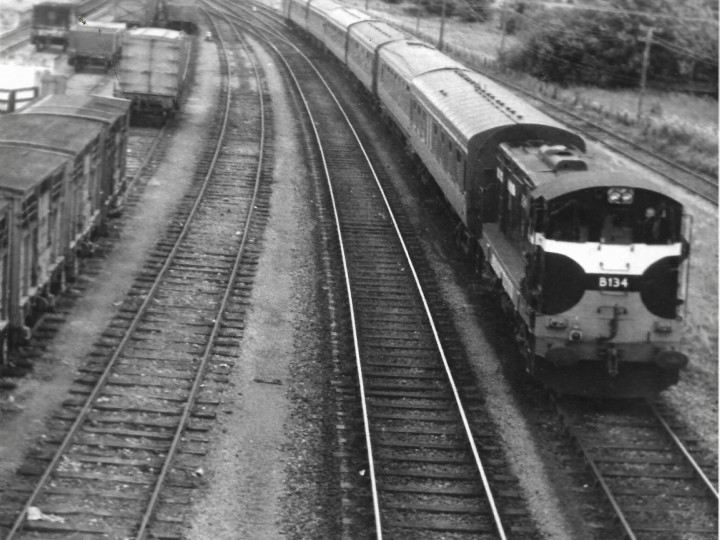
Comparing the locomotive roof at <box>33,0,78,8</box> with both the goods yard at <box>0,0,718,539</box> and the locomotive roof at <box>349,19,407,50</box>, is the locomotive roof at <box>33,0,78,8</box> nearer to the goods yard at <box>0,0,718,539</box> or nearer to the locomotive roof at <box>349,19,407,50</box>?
the locomotive roof at <box>349,19,407,50</box>

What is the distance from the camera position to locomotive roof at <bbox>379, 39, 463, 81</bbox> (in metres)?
26.4

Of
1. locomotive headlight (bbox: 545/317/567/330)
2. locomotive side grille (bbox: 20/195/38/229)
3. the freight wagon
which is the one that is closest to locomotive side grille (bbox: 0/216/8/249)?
locomotive side grille (bbox: 20/195/38/229)

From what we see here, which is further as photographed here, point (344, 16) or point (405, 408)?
point (344, 16)

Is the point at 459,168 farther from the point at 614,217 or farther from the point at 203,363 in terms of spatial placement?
the point at 203,363

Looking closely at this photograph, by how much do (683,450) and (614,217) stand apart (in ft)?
9.45

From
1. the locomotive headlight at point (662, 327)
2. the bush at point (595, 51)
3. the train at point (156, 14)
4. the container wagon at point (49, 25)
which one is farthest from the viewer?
the bush at point (595, 51)

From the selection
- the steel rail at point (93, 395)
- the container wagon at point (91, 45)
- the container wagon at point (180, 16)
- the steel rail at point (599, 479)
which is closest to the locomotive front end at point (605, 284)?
the steel rail at point (599, 479)

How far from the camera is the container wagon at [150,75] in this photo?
1209 inches

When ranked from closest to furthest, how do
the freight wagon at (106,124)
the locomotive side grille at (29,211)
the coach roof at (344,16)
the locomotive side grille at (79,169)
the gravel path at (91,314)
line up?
the gravel path at (91,314), the locomotive side grille at (29,211), the locomotive side grille at (79,169), the freight wagon at (106,124), the coach roof at (344,16)

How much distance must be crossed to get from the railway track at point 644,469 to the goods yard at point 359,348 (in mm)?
36

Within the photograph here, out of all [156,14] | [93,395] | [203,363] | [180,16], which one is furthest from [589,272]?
[180,16]

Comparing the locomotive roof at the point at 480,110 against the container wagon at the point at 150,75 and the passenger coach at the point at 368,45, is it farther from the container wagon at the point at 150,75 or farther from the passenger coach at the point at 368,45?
the container wagon at the point at 150,75

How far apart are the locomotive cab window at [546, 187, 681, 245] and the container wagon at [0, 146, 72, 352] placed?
6764 mm

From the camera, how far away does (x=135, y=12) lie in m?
49.4
